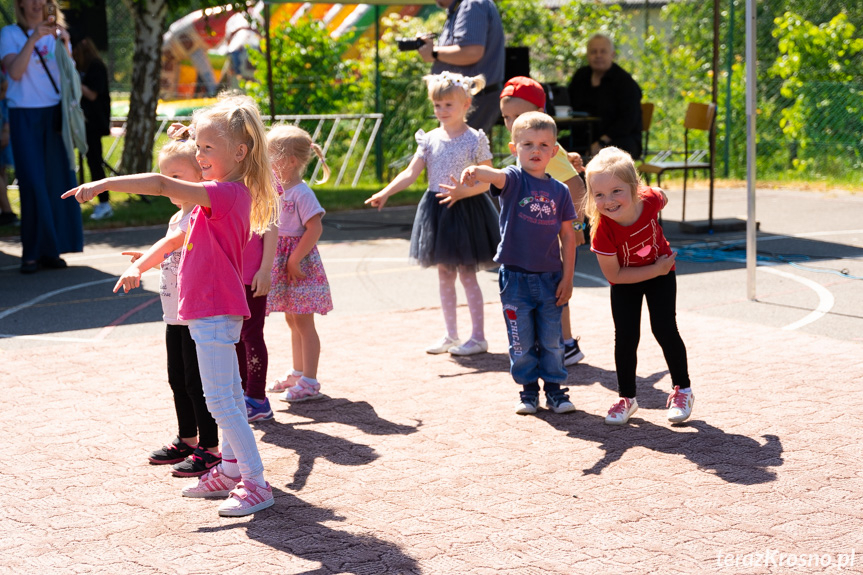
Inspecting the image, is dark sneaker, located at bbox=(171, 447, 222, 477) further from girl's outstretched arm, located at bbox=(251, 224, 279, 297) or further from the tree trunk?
the tree trunk

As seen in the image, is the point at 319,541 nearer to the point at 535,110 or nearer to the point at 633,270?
the point at 633,270

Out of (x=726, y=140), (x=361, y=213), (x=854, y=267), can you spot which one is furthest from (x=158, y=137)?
(x=854, y=267)

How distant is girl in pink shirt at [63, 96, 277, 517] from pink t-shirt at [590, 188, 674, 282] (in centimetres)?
157

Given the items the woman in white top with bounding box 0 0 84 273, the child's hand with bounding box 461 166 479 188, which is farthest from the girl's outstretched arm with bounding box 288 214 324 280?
the woman in white top with bounding box 0 0 84 273

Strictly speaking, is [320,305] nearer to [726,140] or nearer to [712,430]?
[712,430]

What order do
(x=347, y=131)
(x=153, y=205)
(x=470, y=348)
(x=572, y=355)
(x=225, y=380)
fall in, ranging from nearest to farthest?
1. (x=225, y=380)
2. (x=572, y=355)
3. (x=470, y=348)
4. (x=153, y=205)
5. (x=347, y=131)

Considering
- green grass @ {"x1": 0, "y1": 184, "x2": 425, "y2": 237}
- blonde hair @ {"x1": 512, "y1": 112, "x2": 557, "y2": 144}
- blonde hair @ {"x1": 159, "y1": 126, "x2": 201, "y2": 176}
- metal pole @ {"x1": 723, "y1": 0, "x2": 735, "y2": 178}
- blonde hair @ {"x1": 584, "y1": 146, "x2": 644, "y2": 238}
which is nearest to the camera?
blonde hair @ {"x1": 159, "y1": 126, "x2": 201, "y2": 176}

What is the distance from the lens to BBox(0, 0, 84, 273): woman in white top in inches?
336

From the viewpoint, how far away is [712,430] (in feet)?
15.1

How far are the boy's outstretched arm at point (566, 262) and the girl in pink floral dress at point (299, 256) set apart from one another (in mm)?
1171

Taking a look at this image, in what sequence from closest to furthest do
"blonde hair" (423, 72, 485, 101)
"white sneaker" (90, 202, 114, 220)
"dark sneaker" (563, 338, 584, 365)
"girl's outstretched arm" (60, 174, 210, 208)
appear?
"girl's outstretched arm" (60, 174, 210, 208) < "blonde hair" (423, 72, 485, 101) < "dark sneaker" (563, 338, 584, 365) < "white sneaker" (90, 202, 114, 220)

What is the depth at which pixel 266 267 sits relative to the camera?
15.1ft

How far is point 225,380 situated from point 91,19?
46.2 feet

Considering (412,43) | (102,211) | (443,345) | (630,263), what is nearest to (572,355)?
(443,345)
